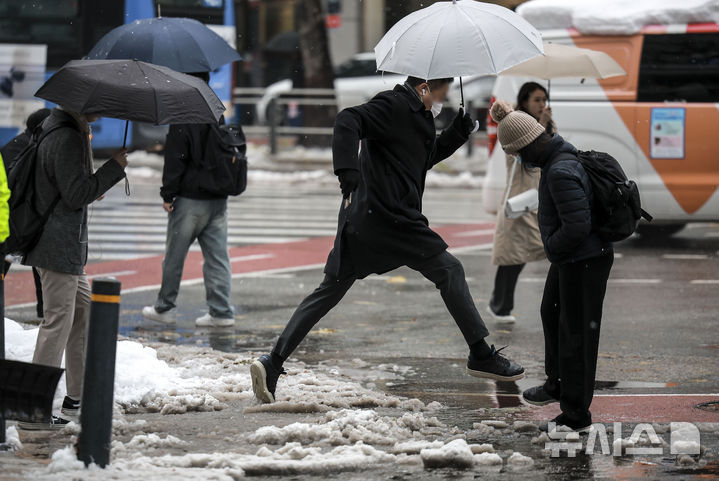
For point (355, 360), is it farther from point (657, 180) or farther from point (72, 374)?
point (657, 180)

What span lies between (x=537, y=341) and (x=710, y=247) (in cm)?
564

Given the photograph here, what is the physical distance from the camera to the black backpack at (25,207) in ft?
19.5

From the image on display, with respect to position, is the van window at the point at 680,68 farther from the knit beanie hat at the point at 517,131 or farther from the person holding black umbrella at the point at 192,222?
the knit beanie hat at the point at 517,131

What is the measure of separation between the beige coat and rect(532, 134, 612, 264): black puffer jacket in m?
3.07

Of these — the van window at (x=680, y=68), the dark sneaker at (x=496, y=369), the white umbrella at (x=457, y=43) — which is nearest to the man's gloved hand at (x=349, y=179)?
the white umbrella at (x=457, y=43)

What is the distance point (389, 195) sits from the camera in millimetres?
6348

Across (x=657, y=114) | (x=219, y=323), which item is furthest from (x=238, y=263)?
(x=657, y=114)

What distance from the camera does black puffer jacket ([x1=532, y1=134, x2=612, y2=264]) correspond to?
18.4 ft

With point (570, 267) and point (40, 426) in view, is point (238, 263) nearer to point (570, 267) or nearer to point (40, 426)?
point (40, 426)

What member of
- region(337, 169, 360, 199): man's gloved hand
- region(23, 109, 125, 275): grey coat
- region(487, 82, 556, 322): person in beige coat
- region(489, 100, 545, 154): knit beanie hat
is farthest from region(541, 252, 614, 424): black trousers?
region(487, 82, 556, 322): person in beige coat

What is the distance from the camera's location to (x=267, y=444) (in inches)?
220

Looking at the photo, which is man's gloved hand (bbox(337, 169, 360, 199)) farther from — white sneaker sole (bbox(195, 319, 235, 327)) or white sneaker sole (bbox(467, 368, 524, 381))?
white sneaker sole (bbox(195, 319, 235, 327))

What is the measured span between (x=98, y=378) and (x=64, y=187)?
4.32 ft

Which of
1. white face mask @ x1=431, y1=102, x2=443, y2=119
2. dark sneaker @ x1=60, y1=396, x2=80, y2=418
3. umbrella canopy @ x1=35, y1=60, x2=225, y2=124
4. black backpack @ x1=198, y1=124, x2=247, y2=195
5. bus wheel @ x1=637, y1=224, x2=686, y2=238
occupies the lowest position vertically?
bus wheel @ x1=637, y1=224, x2=686, y2=238
